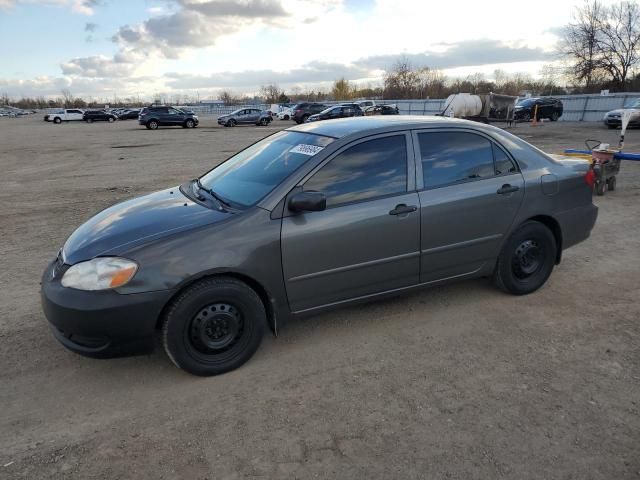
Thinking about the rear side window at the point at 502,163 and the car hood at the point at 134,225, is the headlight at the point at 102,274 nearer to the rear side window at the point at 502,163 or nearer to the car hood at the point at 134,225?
the car hood at the point at 134,225

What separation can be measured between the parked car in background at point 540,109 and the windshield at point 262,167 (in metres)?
31.6

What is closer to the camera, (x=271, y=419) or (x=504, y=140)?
(x=271, y=419)

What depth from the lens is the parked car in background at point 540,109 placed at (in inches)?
1251

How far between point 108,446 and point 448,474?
1.86m

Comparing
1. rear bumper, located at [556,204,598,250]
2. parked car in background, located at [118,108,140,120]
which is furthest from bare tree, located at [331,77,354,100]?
rear bumper, located at [556,204,598,250]

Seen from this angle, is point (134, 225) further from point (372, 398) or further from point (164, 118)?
point (164, 118)

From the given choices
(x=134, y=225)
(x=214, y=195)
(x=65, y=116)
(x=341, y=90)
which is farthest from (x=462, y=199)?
(x=341, y=90)

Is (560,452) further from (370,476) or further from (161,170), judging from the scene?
(161,170)

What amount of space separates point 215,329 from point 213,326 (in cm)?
3

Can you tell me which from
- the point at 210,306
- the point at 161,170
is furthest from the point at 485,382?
the point at 161,170

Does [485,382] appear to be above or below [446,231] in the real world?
below

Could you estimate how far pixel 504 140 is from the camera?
4.16m

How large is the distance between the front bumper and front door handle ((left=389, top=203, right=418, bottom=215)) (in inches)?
68.3

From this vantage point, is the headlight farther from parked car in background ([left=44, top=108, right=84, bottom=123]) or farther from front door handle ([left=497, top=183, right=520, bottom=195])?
parked car in background ([left=44, top=108, right=84, bottom=123])
